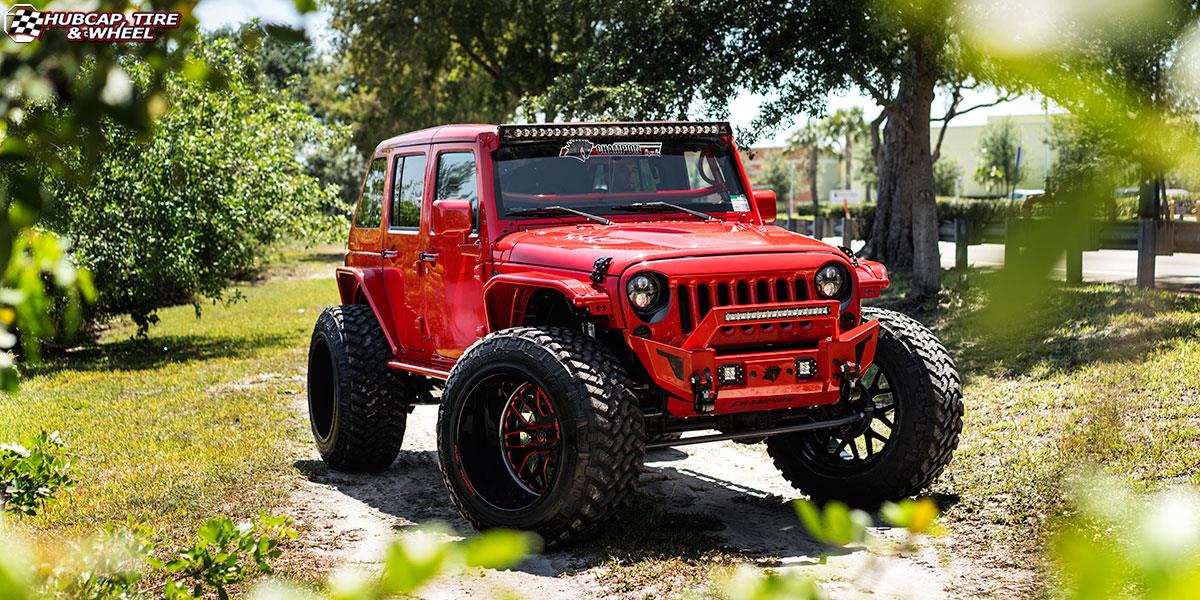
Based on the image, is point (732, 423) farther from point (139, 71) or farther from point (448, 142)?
point (139, 71)

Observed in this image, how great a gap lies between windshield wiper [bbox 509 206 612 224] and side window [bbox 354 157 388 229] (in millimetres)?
1449

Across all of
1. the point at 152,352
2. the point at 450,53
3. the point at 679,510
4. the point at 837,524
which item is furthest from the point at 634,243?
the point at 450,53

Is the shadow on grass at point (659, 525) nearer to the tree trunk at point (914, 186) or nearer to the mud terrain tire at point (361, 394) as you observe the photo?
the mud terrain tire at point (361, 394)

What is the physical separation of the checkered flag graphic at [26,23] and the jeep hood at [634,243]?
15.1 feet

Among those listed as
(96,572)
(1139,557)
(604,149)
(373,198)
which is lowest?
(96,572)

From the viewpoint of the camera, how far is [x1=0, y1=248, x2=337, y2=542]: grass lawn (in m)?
7.05

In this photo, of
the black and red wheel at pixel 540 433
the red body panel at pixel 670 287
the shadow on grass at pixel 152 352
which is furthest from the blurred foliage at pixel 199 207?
the black and red wheel at pixel 540 433

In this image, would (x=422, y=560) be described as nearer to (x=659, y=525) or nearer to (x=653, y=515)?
(x=659, y=525)

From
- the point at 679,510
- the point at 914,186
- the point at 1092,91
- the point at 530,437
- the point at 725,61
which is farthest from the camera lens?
the point at 914,186

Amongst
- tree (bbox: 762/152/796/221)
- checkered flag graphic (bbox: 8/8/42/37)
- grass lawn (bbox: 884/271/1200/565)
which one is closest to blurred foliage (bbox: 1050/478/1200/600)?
checkered flag graphic (bbox: 8/8/42/37)

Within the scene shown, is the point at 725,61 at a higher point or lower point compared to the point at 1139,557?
higher

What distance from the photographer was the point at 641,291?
5977mm

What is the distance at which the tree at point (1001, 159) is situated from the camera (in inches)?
35.7

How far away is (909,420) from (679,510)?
134 centimetres
